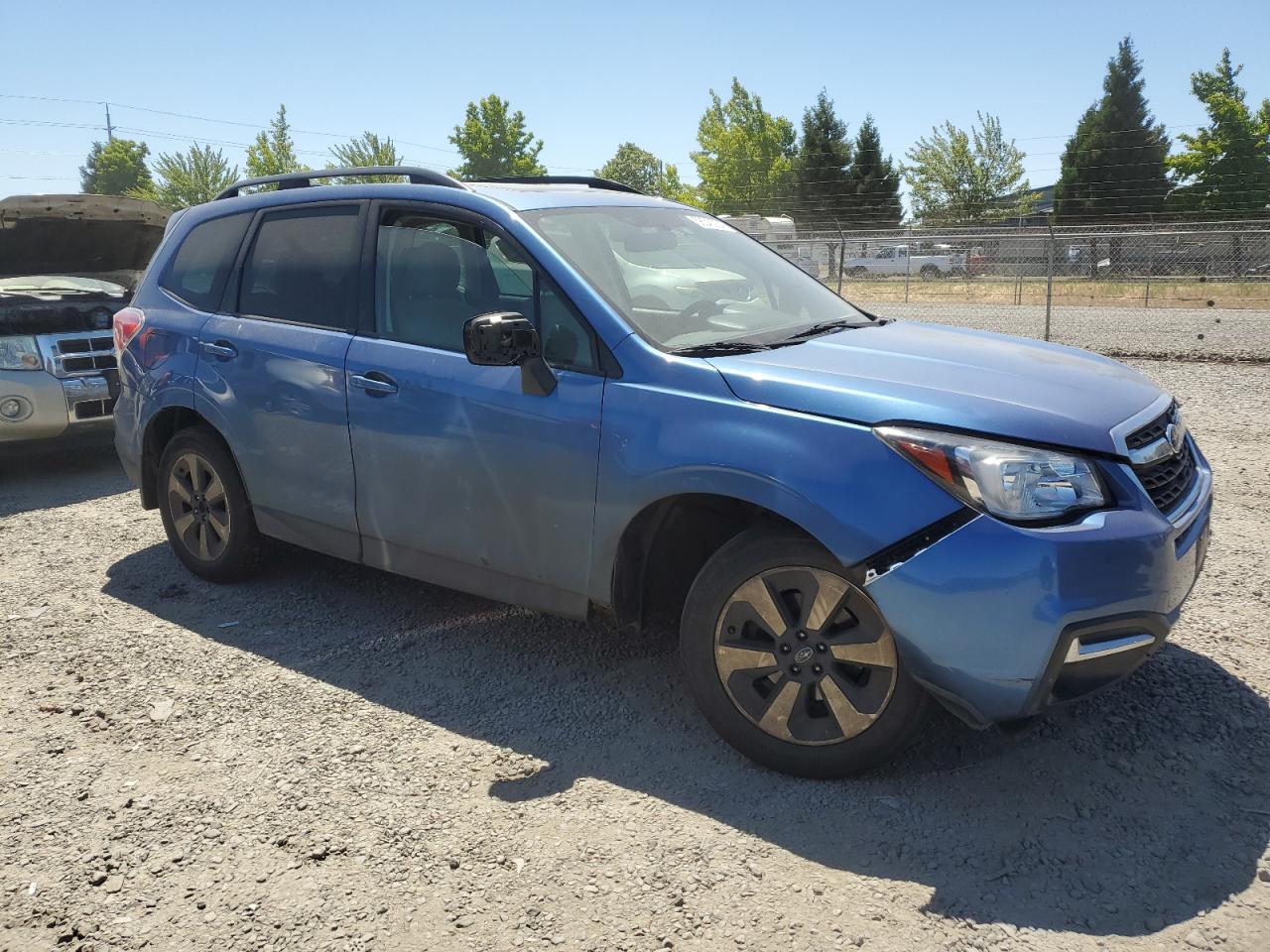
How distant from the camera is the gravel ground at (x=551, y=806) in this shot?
8.61ft

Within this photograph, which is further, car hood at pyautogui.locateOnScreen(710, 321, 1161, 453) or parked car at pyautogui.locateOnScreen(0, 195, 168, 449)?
parked car at pyautogui.locateOnScreen(0, 195, 168, 449)

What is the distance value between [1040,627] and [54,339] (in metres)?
7.37

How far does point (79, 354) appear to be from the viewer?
7715mm

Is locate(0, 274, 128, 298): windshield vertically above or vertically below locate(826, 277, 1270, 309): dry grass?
above

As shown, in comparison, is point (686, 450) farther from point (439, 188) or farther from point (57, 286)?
point (57, 286)

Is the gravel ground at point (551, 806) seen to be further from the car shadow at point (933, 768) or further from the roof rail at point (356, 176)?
the roof rail at point (356, 176)

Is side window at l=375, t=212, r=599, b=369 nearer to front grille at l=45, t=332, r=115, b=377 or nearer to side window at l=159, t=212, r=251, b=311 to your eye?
side window at l=159, t=212, r=251, b=311

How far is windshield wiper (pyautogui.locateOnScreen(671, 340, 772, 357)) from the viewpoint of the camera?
348 cm

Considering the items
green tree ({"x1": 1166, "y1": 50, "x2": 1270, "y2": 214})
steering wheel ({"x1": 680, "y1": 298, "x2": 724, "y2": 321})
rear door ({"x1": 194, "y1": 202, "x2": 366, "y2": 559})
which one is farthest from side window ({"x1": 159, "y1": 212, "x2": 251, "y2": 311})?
green tree ({"x1": 1166, "y1": 50, "x2": 1270, "y2": 214})

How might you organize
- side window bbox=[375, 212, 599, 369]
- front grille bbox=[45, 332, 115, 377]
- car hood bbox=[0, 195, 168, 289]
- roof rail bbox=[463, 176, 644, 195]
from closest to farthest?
1. side window bbox=[375, 212, 599, 369]
2. roof rail bbox=[463, 176, 644, 195]
3. front grille bbox=[45, 332, 115, 377]
4. car hood bbox=[0, 195, 168, 289]

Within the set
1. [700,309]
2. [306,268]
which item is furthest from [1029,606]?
[306,268]

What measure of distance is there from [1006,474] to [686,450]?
96cm

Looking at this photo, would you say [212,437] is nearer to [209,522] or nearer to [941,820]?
[209,522]

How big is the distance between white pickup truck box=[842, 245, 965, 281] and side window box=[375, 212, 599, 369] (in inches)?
868
